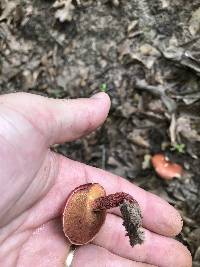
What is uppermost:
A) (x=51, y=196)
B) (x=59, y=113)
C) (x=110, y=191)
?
(x=59, y=113)

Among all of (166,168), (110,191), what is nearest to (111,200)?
(110,191)

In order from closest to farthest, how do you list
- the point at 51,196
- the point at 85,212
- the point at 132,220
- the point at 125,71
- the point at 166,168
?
the point at 132,220 → the point at 85,212 → the point at 51,196 → the point at 166,168 → the point at 125,71

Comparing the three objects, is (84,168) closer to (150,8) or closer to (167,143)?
(167,143)

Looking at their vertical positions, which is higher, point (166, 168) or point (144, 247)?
point (144, 247)

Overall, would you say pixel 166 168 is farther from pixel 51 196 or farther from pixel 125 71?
pixel 51 196

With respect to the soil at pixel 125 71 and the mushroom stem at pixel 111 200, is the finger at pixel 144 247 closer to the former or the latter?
the mushroom stem at pixel 111 200

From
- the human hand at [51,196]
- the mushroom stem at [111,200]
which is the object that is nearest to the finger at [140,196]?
the human hand at [51,196]
